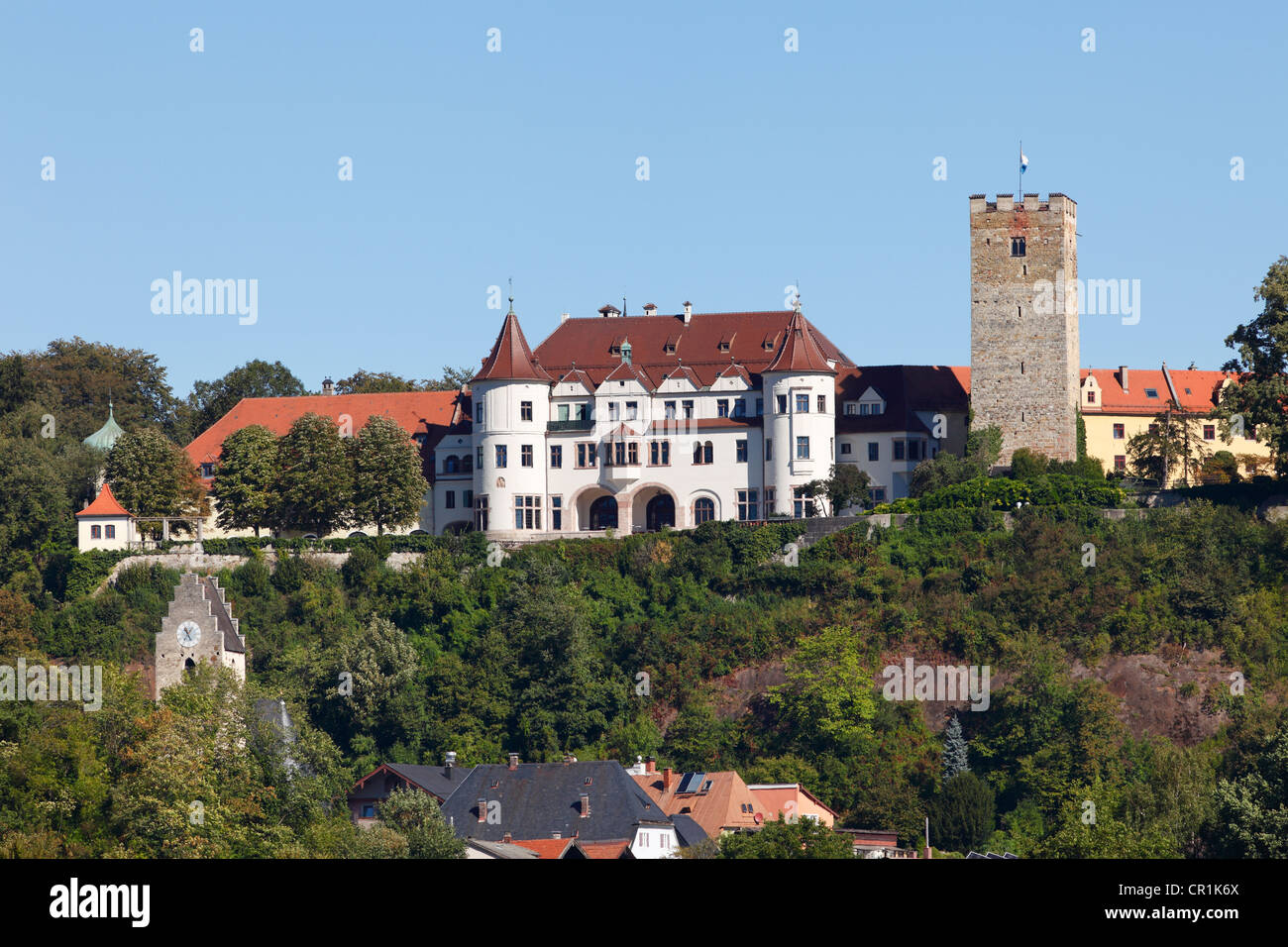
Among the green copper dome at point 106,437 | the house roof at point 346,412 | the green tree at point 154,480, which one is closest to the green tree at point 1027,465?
the house roof at point 346,412

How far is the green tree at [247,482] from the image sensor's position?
255ft

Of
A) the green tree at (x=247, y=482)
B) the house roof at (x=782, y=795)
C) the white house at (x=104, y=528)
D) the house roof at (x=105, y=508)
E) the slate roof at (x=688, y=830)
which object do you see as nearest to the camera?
the slate roof at (x=688, y=830)

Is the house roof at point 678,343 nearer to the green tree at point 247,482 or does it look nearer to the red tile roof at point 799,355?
the red tile roof at point 799,355

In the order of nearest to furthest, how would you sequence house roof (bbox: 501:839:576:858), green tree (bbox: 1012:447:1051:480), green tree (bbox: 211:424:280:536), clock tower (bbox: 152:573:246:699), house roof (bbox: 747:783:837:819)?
1. house roof (bbox: 501:839:576:858)
2. house roof (bbox: 747:783:837:819)
3. clock tower (bbox: 152:573:246:699)
4. green tree (bbox: 1012:447:1051:480)
5. green tree (bbox: 211:424:280:536)

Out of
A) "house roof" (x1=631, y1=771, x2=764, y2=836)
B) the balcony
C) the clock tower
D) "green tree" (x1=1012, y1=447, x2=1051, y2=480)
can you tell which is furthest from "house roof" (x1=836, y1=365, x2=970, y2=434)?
the clock tower

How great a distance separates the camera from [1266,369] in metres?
70.8

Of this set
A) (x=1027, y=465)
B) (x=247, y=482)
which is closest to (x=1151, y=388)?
(x=1027, y=465)

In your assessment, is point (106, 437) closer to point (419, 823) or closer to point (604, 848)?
point (419, 823)

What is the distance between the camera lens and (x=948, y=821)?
61062 mm

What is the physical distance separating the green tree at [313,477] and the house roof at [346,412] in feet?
17.4

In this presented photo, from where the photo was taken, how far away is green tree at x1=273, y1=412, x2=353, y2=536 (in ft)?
253

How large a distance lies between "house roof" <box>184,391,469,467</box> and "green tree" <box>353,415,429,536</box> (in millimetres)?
4781

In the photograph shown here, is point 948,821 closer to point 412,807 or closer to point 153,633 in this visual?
point 412,807

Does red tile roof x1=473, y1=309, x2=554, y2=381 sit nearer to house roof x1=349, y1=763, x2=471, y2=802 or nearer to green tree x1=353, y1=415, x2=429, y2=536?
green tree x1=353, y1=415, x2=429, y2=536
